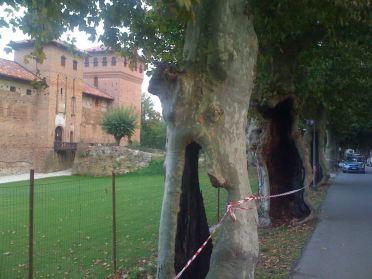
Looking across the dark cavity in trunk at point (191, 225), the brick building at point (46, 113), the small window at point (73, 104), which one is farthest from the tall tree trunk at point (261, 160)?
the small window at point (73, 104)

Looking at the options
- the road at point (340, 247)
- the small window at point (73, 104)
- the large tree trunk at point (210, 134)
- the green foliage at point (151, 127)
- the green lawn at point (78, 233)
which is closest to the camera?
the large tree trunk at point (210, 134)

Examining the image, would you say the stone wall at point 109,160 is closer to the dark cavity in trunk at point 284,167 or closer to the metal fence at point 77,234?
the metal fence at point 77,234

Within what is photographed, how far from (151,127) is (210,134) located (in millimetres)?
64592

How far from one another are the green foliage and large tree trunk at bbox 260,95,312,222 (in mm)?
48575

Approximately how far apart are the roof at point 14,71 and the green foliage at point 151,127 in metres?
20.2

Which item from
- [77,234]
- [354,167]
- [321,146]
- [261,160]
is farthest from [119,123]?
[77,234]

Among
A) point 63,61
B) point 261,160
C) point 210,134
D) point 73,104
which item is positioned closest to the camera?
point 210,134

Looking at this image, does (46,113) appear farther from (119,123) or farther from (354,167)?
(354,167)

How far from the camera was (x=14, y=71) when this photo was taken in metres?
45.9

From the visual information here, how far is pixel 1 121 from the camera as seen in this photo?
1773 inches

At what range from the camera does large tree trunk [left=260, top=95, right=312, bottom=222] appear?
13383 mm

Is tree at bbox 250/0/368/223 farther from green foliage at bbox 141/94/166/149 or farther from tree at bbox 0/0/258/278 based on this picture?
green foliage at bbox 141/94/166/149

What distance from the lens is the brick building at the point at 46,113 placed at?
150ft

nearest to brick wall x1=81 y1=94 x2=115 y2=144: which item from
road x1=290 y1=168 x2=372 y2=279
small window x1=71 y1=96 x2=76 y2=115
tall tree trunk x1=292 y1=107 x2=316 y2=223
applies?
small window x1=71 y1=96 x2=76 y2=115
